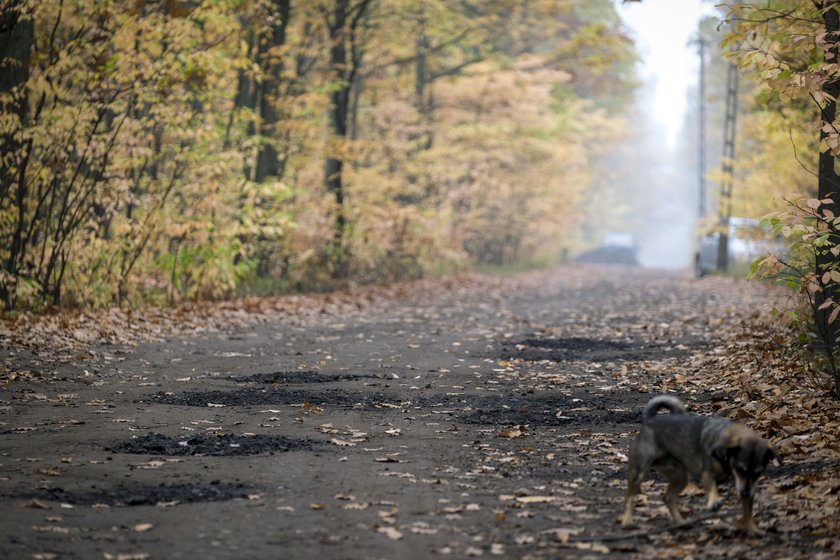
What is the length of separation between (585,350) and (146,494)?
9002 mm

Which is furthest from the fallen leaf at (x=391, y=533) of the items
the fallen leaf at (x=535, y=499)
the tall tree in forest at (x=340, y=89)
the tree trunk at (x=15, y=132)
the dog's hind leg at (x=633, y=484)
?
the tall tree in forest at (x=340, y=89)

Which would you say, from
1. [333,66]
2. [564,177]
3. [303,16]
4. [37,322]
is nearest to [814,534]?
→ [37,322]

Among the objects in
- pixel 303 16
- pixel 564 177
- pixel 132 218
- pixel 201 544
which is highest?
pixel 303 16

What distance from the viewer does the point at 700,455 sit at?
586 cm

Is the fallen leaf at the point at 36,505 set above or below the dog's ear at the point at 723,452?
below

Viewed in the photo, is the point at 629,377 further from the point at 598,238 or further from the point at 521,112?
the point at 598,238

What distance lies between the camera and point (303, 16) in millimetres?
28703

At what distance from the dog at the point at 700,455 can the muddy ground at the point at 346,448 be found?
247mm

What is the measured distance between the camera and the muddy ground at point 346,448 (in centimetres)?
571

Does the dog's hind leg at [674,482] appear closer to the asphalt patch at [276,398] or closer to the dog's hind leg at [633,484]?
the dog's hind leg at [633,484]

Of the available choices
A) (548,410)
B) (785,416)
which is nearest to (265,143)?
(548,410)

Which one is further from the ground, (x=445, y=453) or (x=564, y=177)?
(x=564, y=177)

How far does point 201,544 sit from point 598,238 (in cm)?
7867

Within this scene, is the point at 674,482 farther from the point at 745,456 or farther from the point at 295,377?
the point at 295,377
